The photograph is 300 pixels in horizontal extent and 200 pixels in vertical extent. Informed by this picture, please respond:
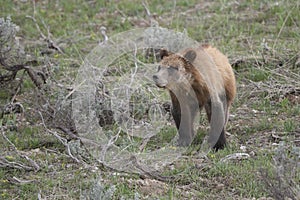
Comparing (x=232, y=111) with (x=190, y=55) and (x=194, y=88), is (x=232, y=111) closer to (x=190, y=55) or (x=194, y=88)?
(x=194, y=88)

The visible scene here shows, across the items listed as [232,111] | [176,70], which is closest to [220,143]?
[176,70]

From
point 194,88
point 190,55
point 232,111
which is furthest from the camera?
point 232,111

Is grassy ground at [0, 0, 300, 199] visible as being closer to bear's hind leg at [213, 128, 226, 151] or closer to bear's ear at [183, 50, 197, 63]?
bear's hind leg at [213, 128, 226, 151]

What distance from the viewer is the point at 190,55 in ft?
21.5

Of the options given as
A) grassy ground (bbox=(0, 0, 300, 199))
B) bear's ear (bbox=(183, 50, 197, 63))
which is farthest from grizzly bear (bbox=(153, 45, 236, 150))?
grassy ground (bbox=(0, 0, 300, 199))

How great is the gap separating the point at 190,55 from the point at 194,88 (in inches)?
12.9

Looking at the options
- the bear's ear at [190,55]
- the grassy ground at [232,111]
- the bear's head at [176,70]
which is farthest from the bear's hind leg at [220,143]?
the bear's ear at [190,55]

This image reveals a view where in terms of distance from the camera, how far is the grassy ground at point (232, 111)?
5.60 meters

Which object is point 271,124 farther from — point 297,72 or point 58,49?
point 58,49

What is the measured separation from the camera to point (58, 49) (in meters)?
9.74

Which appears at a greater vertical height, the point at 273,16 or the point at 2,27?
the point at 2,27

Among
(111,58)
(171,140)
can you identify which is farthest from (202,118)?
(111,58)

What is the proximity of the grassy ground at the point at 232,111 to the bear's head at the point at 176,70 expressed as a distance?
2.31 feet

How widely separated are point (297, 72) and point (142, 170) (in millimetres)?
3086
